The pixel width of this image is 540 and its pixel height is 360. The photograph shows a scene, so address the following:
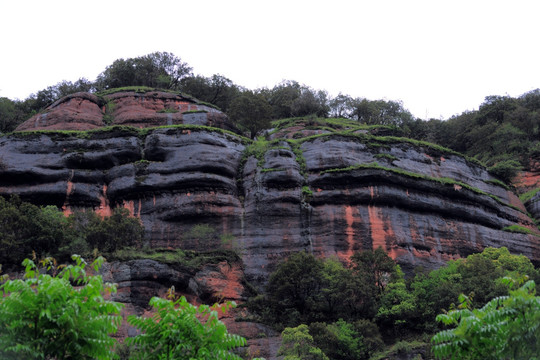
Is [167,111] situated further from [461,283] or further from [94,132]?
[461,283]

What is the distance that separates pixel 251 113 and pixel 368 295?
2958 centimetres

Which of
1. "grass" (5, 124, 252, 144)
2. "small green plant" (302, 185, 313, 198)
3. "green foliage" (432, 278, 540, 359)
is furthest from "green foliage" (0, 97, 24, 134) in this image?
"green foliage" (432, 278, 540, 359)

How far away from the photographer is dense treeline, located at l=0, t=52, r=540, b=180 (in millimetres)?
58281

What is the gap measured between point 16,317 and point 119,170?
108 ft

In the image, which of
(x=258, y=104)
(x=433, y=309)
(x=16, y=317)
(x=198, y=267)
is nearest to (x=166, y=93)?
(x=258, y=104)

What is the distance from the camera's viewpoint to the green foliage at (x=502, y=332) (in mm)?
10086

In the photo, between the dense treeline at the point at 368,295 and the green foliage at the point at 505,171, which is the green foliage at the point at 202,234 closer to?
the dense treeline at the point at 368,295

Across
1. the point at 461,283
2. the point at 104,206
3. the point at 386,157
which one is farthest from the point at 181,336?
the point at 386,157

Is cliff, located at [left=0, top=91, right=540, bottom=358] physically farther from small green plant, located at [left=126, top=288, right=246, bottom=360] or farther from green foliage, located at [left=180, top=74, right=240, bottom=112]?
green foliage, located at [left=180, top=74, right=240, bottom=112]

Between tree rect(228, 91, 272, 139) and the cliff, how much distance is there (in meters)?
10.2

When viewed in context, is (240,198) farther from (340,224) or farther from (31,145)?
(31,145)

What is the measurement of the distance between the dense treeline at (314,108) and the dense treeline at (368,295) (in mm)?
27098

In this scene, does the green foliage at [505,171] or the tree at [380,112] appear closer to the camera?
the green foliage at [505,171]

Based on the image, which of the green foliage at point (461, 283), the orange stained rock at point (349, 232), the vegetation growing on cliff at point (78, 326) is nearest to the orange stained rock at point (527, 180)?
the green foliage at point (461, 283)
